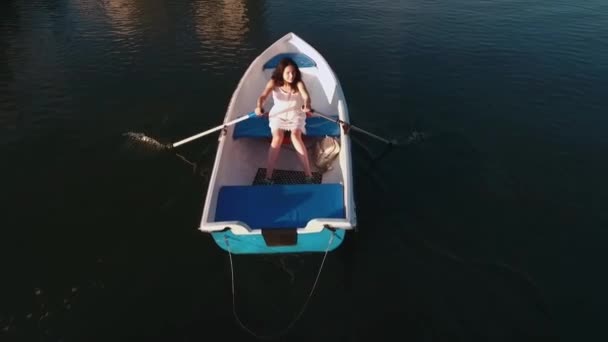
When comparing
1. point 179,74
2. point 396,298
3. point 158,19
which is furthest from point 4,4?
point 396,298

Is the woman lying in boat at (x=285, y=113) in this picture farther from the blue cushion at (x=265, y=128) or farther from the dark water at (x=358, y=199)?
the dark water at (x=358, y=199)

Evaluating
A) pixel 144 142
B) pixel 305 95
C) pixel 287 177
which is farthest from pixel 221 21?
pixel 287 177

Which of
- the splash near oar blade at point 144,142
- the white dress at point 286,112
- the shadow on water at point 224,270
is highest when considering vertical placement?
the white dress at point 286,112

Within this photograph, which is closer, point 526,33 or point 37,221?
point 37,221

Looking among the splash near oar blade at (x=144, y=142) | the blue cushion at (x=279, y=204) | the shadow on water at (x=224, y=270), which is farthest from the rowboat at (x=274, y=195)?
the splash near oar blade at (x=144, y=142)

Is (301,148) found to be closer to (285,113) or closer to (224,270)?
(285,113)

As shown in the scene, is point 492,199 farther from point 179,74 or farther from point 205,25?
point 205,25

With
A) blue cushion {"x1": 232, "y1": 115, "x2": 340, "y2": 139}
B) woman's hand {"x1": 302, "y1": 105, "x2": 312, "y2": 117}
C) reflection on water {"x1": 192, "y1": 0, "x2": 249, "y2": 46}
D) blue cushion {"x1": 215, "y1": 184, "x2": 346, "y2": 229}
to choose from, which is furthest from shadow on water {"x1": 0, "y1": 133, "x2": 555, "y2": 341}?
reflection on water {"x1": 192, "y1": 0, "x2": 249, "y2": 46}
